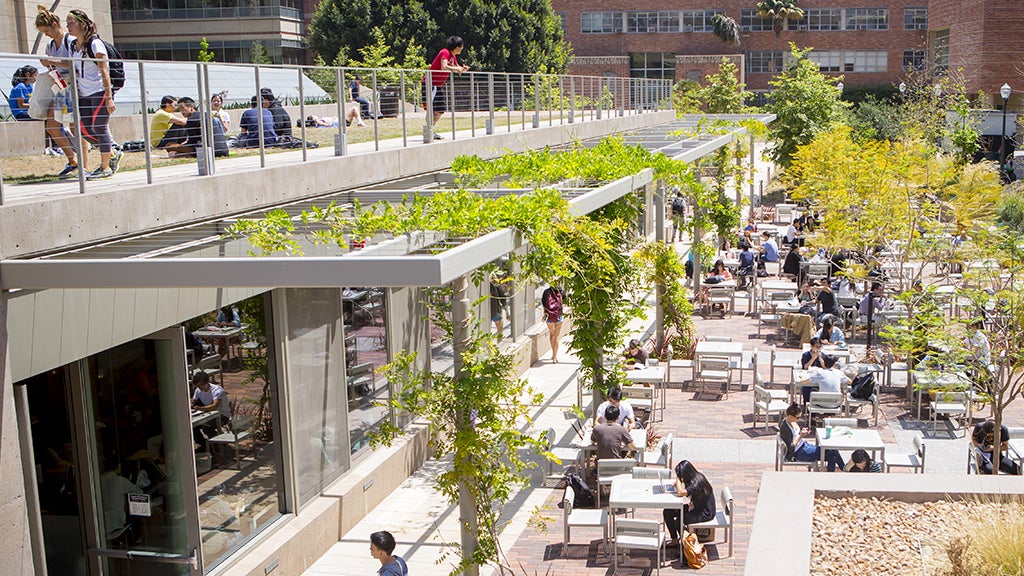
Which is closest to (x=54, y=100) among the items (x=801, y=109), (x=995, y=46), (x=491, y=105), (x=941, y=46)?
(x=491, y=105)

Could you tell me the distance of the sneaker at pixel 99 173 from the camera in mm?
8197

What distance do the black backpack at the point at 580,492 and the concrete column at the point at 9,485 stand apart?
567 centimetres

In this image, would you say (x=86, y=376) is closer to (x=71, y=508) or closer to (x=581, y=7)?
(x=71, y=508)

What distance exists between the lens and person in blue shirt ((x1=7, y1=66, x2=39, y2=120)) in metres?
7.89

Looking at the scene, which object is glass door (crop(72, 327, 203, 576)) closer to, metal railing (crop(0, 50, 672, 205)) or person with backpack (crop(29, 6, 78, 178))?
metal railing (crop(0, 50, 672, 205))

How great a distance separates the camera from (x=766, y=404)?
46.8 feet

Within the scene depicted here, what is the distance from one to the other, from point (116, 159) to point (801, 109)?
3658 centimetres

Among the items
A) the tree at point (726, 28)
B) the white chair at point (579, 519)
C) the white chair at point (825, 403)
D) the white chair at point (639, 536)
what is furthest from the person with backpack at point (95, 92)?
the tree at point (726, 28)

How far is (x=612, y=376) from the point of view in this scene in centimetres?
1303

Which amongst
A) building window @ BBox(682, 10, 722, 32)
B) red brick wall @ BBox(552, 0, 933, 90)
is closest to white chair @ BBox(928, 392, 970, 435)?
red brick wall @ BBox(552, 0, 933, 90)

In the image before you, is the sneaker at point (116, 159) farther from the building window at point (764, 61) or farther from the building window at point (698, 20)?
the building window at point (764, 61)

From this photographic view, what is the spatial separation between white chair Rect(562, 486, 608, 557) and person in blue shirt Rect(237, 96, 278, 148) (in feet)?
15.0

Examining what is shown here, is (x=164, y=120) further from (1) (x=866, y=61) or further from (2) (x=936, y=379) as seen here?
(1) (x=866, y=61)

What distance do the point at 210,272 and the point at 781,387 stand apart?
11.7 meters
